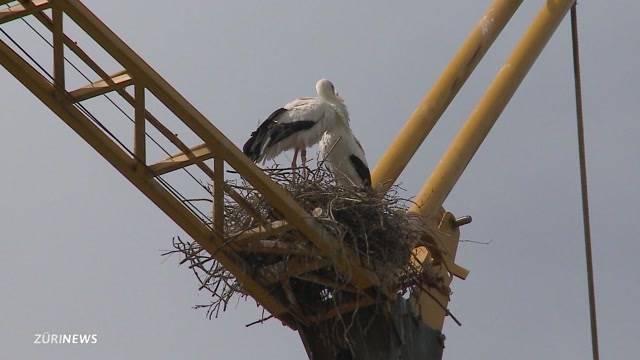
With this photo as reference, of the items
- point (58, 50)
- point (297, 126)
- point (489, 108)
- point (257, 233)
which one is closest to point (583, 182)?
point (489, 108)

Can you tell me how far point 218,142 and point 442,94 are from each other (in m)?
3.79

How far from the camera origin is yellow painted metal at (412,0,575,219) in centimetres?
1616

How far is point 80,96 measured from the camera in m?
13.5

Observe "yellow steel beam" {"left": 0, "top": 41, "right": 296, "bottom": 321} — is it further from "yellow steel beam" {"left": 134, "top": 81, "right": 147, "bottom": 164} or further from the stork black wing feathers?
the stork black wing feathers

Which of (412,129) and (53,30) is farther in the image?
(412,129)

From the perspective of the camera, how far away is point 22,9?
1309 centimetres

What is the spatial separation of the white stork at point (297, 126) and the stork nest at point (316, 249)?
57.2 inches

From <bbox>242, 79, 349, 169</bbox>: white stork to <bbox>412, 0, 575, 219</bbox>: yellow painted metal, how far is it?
145cm

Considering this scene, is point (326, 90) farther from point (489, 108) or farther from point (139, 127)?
point (139, 127)

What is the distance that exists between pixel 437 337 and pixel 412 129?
221 cm

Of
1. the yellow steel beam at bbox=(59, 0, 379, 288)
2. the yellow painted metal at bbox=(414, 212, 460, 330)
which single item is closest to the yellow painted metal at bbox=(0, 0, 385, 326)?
the yellow steel beam at bbox=(59, 0, 379, 288)

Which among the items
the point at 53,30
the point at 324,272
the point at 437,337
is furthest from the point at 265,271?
the point at 53,30

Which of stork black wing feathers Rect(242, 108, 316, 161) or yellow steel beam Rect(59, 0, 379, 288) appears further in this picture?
stork black wing feathers Rect(242, 108, 316, 161)

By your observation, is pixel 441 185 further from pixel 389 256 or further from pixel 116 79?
pixel 116 79
